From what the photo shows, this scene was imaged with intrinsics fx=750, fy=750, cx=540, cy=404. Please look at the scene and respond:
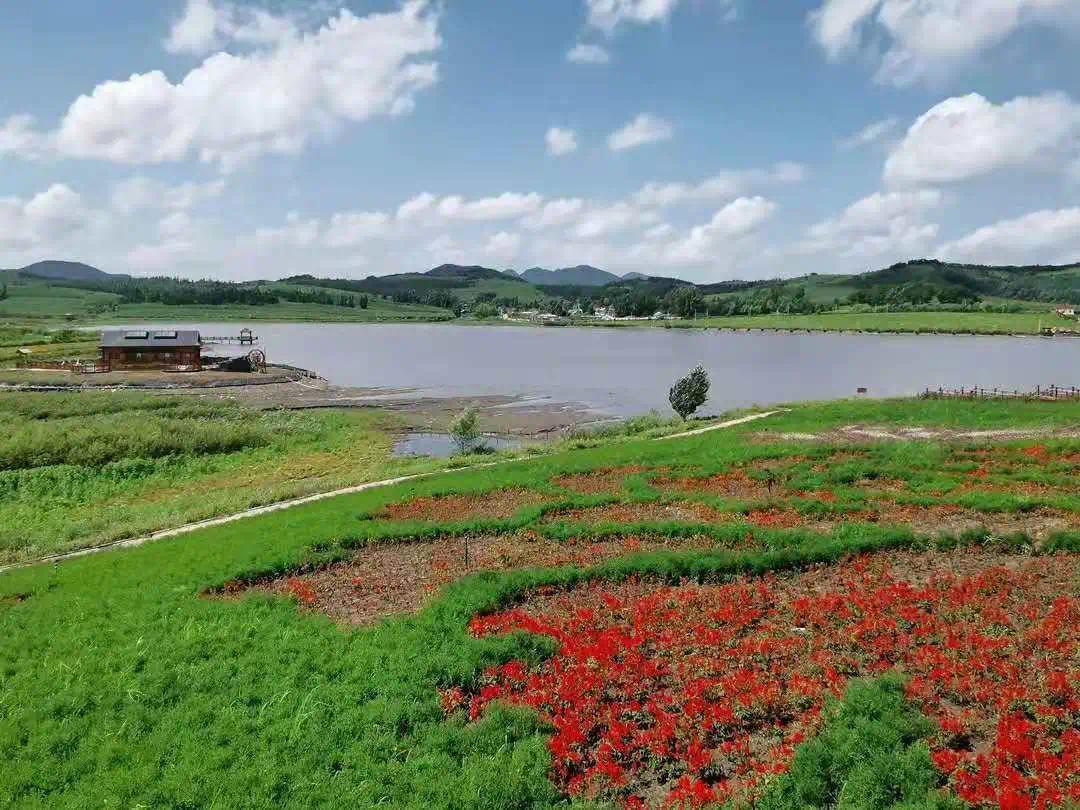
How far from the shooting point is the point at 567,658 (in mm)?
15219

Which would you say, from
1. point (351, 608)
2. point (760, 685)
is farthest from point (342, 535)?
point (760, 685)

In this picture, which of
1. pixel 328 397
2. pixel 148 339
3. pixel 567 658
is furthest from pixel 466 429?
pixel 148 339

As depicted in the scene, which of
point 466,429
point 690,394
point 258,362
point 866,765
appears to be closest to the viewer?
point 866,765

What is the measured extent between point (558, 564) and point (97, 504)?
36522 millimetres

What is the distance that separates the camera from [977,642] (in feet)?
46.7

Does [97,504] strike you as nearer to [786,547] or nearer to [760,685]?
[786,547]

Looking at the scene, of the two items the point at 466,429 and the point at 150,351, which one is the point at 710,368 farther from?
the point at 150,351

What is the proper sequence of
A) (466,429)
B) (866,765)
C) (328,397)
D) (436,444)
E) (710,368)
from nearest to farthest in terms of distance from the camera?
1. (866,765)
2. (466,429)
3. (436,444)
4. (328,397)
5. (710,368)

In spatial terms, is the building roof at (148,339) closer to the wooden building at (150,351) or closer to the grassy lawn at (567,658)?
the wooden building at (150,351)

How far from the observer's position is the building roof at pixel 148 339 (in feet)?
410

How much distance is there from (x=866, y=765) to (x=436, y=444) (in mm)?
60072

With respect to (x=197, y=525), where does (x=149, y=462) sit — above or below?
below

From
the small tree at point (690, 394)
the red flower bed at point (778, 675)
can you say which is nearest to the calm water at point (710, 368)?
the small tree at point (690, 394)

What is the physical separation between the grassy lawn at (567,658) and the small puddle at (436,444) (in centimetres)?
3681
